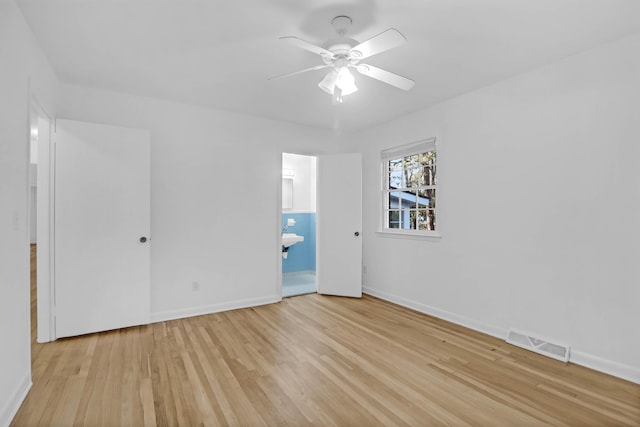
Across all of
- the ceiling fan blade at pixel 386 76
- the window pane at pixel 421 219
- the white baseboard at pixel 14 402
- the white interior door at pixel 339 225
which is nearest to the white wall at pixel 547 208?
the window pane at pixel 421 219

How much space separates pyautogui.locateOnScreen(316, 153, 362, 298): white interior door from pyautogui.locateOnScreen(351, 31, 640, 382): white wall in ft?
3.33

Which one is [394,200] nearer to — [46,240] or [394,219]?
[394,219]

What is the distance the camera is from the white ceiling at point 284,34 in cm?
204

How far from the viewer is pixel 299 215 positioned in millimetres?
6043

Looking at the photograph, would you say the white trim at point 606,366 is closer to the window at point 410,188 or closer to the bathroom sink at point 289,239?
the window at point 410,188

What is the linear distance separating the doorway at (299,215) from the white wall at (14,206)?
3.85m

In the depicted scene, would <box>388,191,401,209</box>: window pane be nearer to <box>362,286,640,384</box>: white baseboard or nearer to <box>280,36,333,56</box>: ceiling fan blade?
<box>362,286,640,384</box>: white baseboard

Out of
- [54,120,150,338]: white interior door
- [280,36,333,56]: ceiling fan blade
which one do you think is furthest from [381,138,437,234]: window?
[54,120,150,338]: white interior door

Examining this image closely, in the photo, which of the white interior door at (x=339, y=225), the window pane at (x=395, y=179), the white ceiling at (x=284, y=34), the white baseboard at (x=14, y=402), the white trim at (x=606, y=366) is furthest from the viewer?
the white interior door at (x=339, y=225)

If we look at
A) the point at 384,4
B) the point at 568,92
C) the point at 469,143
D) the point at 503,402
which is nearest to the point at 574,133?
the point at 568,92

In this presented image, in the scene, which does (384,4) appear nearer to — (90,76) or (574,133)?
(574,133)

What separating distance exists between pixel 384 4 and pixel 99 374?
331 centimetres

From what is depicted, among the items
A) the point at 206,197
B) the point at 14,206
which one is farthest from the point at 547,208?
the point at 14,206

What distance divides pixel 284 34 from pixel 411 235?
2.81 meters
